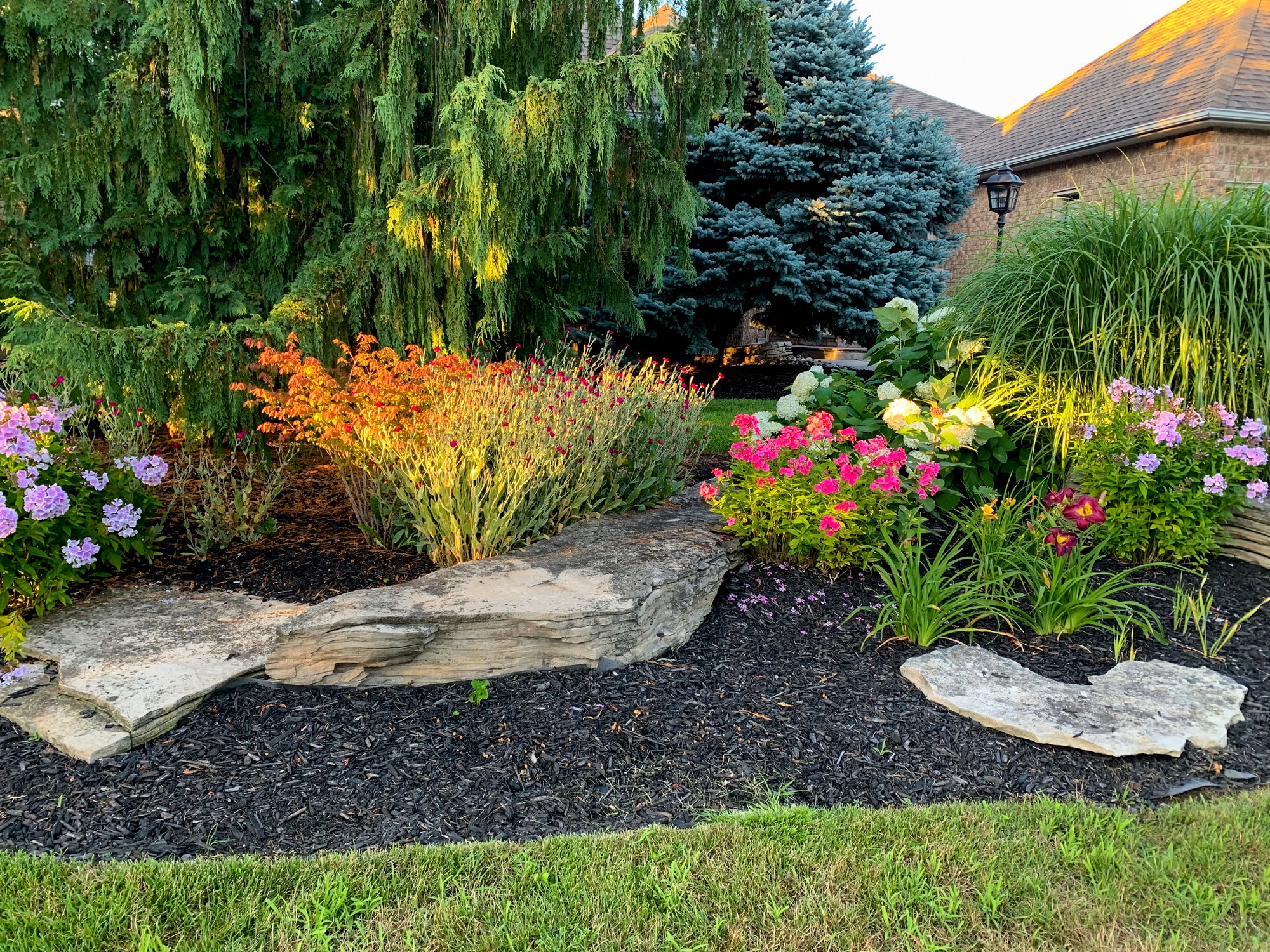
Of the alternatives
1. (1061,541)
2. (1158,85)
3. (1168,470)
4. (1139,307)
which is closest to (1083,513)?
(1061,541)

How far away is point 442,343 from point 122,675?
3179mm

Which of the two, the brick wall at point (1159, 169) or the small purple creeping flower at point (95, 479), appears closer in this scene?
the small purple creeping flower at point (95, 479)

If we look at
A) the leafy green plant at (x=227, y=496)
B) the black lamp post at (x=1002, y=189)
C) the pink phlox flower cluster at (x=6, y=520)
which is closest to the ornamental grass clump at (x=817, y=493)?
the leafy green plant at (x=227, y=496)

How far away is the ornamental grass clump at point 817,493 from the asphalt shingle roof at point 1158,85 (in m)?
11.4

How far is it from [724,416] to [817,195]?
12.7 ft

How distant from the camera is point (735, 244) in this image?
9.73m

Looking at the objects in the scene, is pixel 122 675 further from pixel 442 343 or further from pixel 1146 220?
pixel 1146 220

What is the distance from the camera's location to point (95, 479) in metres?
3.64

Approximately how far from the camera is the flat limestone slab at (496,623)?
10.2 feet

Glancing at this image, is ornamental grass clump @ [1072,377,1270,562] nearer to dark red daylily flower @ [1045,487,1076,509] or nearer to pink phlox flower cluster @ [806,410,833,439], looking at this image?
dark red daylily flower @ [1045,487,1076,509]

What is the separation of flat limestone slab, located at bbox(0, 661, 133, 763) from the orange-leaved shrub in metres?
1.55

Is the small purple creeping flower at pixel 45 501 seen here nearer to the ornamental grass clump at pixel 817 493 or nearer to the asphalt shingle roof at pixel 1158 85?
the ornamental grass clump at pixel 817 493

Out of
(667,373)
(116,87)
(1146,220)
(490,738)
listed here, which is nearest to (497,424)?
(490,738)

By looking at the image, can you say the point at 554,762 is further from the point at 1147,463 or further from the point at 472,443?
the point at 1147,463
